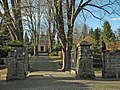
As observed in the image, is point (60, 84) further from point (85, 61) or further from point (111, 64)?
point (111, 64)

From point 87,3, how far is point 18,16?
616cm

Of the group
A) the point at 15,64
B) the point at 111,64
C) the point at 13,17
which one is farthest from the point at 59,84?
the point at 13,17

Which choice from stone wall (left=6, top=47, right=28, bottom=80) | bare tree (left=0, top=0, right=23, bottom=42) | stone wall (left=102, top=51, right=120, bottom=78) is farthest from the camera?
bare tree (left=0, top=0, right=23, bottom=42)

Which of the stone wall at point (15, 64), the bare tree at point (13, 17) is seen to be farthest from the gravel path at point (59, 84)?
the bare tree at point (13, 17)

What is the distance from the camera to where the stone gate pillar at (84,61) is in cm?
1820

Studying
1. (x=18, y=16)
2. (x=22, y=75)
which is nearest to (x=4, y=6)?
(x=18, y=16)

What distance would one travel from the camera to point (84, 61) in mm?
18359

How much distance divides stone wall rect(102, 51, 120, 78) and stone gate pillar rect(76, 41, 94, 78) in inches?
41.8

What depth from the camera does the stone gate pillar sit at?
59.7 feet

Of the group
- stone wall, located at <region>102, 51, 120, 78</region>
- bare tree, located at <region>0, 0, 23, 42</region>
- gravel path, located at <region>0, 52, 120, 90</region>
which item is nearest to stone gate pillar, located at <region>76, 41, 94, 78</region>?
stone wall, located at <region>102, 51, 120, 78</region>

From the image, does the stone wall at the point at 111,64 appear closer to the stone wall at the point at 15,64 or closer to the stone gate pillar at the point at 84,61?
the stone gate pillar at the point at 84,61

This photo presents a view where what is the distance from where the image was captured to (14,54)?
694 inches

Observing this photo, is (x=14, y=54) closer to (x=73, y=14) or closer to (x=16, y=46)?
(x=16, y=46)

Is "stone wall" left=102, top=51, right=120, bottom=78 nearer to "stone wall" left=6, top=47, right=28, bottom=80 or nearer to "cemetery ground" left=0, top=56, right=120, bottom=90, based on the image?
"cemetery ground" left=0, top=56, right=120, bottom=90
